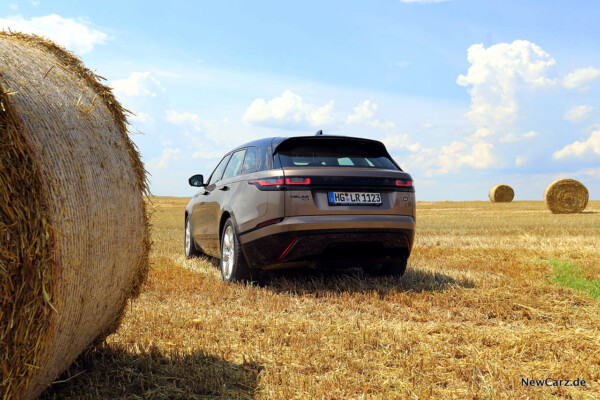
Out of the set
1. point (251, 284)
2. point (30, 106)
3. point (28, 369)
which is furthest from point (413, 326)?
point (30, 106)

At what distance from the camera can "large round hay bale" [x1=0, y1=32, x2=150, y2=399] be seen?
8.43ft

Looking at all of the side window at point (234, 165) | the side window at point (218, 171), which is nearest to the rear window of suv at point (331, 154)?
the side window at point (234, 165)

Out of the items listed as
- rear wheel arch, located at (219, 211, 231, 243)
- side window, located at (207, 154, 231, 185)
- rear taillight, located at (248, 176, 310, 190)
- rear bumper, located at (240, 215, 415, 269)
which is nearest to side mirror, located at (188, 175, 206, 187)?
side window, located at (207, 154, 231, 185)

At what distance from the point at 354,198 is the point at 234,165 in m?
2.12

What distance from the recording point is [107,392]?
3.08m

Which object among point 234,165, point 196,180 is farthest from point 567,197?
point 234,165

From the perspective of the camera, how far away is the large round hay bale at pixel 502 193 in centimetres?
3619

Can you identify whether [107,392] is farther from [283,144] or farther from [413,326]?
[283,144]

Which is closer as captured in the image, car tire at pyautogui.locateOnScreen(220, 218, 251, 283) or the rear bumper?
the rear bumper

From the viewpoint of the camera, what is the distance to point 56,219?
8.73 feet

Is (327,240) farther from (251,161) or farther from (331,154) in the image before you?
(251,161)

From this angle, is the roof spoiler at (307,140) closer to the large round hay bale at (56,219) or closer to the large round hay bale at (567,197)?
the large round hay bale at (56,219)

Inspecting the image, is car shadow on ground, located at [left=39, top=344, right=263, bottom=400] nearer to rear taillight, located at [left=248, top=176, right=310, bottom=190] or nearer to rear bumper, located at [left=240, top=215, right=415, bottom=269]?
rear bumper, located at [left=240, top=215, right=415, bottom=269]

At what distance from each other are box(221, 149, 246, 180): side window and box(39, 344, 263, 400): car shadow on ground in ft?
11.4
